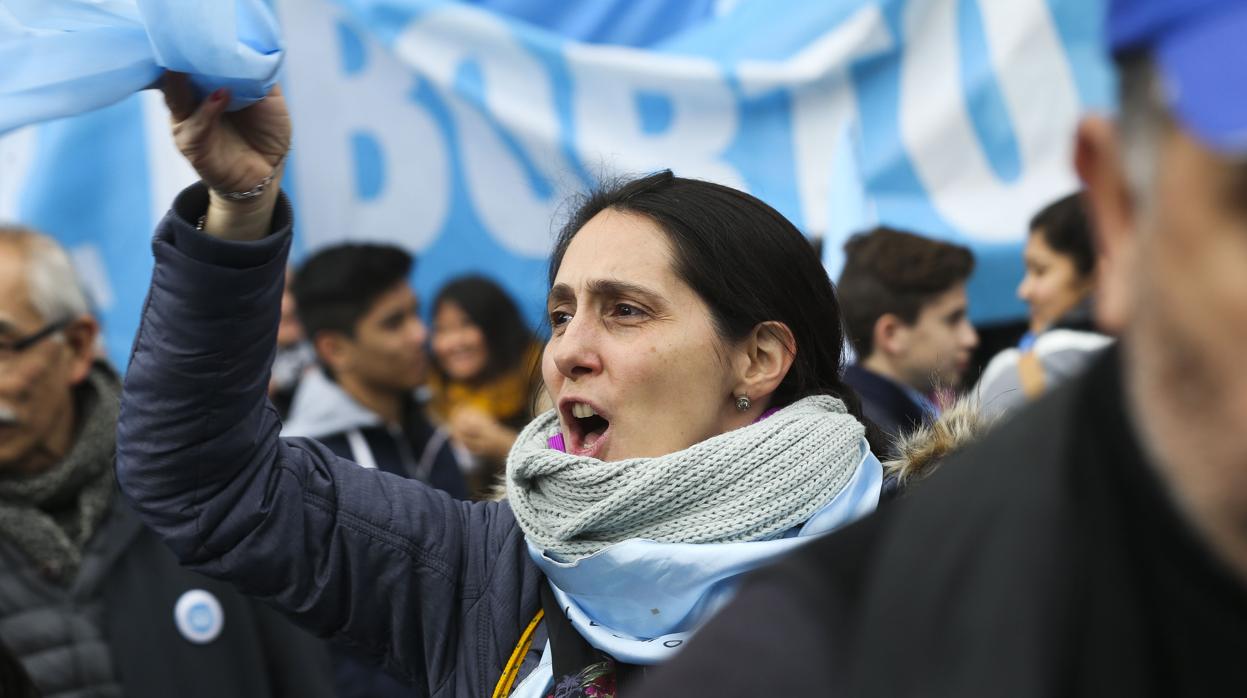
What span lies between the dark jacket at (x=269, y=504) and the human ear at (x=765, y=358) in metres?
0.46

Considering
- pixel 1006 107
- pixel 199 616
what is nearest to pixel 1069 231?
pixel 1006 107

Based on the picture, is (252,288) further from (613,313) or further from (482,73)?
(482,73)

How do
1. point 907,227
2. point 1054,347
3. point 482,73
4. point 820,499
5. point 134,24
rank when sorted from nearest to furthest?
1. point 134,24
2. point 820,499
3. point 1054,347
4. point 907,227
5. point 482,73

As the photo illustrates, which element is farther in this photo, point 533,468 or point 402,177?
point 402,177

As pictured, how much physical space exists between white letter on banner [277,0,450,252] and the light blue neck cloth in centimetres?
369

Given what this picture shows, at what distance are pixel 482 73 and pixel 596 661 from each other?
12.7ft

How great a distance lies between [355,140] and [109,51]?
3.62 m

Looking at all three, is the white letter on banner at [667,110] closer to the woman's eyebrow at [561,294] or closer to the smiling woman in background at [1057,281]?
the smiling woman in background at [1057,281]

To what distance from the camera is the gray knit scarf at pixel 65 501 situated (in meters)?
2.83

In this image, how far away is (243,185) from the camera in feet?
6.61

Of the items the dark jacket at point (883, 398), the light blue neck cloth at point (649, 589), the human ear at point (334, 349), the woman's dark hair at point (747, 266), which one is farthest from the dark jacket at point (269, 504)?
the human ear at point (334, 349)

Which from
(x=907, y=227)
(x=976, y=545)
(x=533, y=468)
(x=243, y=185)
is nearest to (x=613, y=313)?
(x=533, y=468)

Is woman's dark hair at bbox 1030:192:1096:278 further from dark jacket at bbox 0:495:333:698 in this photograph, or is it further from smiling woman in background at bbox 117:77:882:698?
dark jacket at bbox 0:495:333:698

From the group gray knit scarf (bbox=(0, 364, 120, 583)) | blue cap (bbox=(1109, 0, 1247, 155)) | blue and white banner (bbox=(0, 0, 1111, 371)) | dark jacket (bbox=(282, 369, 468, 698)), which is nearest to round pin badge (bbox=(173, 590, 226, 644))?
gray knit scarf (bbox=(0, 364, 120, 583))
